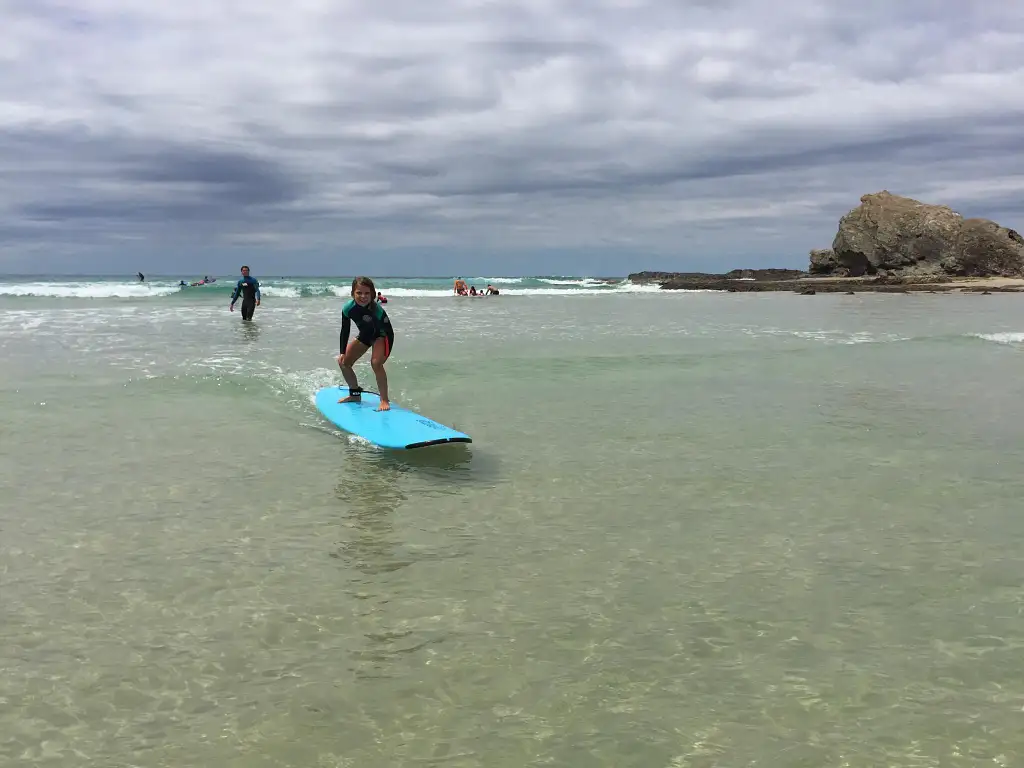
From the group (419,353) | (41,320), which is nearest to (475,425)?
(419,353)

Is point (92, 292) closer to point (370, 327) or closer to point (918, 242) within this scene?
point (370, 327)

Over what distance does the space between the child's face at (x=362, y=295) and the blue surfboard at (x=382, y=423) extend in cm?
137

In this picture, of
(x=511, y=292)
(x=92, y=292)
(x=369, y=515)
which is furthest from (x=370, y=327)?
(x=511, y=292)

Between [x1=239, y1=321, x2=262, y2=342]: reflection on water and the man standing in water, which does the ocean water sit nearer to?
[x1=239, y1=321, x2=262, y2=342]: reflection on water

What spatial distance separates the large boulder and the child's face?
3055 inches

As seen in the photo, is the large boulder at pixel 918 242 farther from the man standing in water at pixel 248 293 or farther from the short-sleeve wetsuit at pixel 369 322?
the short-sleeve wetsuit at pixel 369 322

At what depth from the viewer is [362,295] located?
9.82m

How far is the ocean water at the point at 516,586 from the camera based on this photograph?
11.2 feet

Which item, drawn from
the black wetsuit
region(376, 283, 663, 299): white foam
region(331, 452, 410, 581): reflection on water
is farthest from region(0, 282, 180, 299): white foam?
region(331, 452, 410, 581): reflection on water

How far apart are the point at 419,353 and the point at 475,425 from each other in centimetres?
821

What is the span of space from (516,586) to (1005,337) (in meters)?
21.9

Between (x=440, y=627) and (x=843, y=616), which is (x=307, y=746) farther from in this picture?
(x=843, y=616)

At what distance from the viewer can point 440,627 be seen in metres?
4.30

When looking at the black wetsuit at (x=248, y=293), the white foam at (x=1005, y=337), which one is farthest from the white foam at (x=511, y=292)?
the white foam at (x=1005, y=337)
